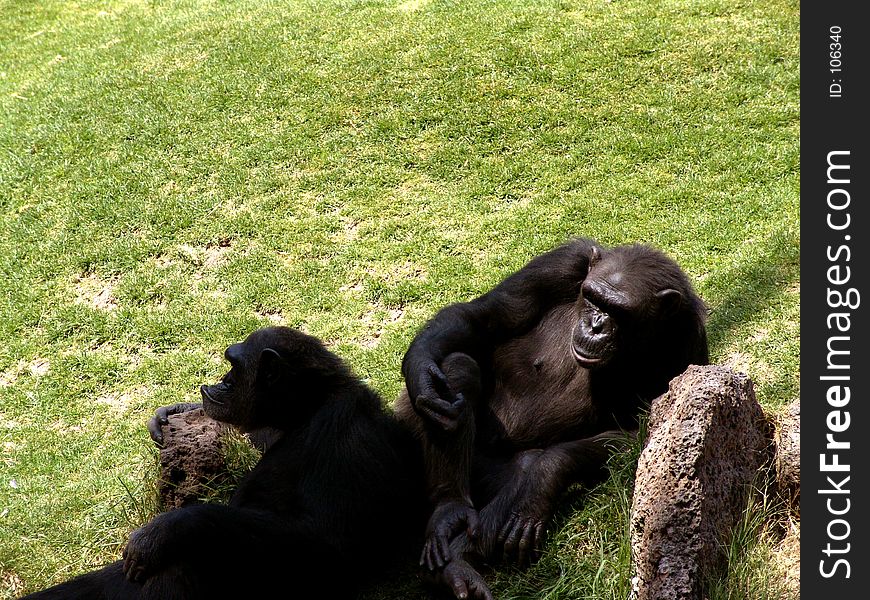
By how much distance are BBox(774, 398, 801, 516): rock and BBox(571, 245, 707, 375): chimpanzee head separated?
26.5 inches

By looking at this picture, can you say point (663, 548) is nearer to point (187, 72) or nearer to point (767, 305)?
point (767, 305)

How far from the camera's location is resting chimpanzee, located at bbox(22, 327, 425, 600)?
15.0 feet

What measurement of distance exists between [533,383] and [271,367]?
149cm

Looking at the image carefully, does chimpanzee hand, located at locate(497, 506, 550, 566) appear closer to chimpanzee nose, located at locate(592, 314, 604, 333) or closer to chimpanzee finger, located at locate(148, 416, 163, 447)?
chimpanzee nose, located at locate(592, 314, 604, 333)

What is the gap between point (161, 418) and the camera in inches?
241

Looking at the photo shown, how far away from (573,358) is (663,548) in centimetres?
139

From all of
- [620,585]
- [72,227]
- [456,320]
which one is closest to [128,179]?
[72,227]

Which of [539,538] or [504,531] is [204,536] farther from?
[539,538]

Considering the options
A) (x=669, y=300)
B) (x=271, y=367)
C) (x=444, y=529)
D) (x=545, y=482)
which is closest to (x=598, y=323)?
(x=669, y=300)

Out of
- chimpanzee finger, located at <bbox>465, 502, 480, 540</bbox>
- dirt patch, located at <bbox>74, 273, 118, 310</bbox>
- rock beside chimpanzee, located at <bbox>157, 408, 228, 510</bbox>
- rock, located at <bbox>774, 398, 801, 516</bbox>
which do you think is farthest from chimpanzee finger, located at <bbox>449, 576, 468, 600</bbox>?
dirt patch, located at <bbox>74, 273, 118, 310</bbox>

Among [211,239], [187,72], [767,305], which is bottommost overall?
[767,305]

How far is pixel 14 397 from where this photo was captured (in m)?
7.74

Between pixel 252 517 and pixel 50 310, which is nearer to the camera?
pixel 252 517

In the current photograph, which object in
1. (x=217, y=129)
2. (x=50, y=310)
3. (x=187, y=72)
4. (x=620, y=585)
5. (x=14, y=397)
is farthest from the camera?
(x=187, y=72)
